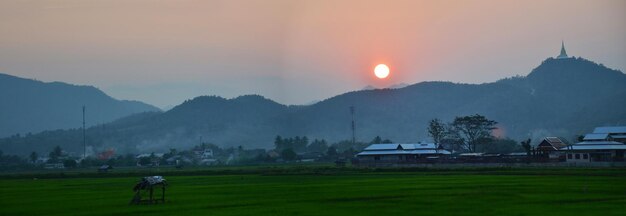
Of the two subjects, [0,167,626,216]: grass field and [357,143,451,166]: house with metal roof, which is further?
[357,143,451,166]: house with metal roof

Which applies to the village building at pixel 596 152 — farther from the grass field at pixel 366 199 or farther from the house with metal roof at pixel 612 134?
the grass field at pixel 366 199

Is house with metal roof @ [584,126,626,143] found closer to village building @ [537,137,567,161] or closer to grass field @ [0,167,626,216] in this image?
village building @ [537,137,567,161]

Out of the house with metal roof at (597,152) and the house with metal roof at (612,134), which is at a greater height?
the house with metal roof at (612,134)

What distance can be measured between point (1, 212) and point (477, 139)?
371 ft

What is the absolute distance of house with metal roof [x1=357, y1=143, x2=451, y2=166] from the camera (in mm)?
116575

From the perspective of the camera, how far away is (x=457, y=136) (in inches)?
6358

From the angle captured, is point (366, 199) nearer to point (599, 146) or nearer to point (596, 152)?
Answer: point (596, 152)

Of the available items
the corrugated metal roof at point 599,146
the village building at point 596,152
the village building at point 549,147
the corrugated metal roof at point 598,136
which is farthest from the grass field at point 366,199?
the corrugated metal roof at point 598,136

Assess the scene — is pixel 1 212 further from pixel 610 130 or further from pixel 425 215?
pixel 610 130

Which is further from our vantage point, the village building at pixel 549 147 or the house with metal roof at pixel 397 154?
the house with metal roof at pixel 397 154

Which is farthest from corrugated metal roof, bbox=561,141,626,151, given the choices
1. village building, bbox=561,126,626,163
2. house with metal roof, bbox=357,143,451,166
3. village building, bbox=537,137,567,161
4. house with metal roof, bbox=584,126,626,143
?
house with metal roof, bbox=357,143,451,166

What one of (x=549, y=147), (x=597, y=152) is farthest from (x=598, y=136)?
(x=597, y=152)

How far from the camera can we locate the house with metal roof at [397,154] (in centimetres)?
11657

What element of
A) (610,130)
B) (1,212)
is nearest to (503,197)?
(1,212)
